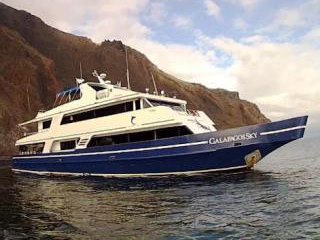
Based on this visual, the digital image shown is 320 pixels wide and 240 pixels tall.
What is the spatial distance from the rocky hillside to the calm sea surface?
42.3 metres

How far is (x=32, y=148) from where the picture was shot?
30125 millimetres

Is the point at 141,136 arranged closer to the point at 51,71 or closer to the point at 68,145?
the point at 68,145

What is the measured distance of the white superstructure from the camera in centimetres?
2155

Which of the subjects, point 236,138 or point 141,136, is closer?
point 236,138

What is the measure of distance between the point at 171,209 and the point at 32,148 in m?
20.1

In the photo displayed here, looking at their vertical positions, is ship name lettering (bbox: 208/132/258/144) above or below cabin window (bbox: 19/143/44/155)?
below

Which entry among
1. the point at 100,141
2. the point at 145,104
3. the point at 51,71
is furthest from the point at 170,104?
the point at 51,71

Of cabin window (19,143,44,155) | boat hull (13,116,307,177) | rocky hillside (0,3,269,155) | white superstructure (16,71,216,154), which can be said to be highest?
rocky hillside (0,3,269,155)

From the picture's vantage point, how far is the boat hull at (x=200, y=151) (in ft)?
64.5

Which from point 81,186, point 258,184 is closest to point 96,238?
point 258,184

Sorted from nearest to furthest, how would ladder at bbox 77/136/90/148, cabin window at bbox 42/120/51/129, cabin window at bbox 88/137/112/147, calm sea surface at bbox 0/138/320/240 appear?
calm sea surface at bbox 0/138/320/240
cabin window at bbox 88/137/112/147
ladder at bbox 77/136/90/148
cabin window at bbox 42/120/51/129

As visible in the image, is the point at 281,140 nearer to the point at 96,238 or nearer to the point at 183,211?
the point at 183,211

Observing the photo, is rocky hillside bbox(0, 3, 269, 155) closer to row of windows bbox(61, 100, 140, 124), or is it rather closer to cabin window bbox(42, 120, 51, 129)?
cabin window bbox(42, 120, 51, 129)

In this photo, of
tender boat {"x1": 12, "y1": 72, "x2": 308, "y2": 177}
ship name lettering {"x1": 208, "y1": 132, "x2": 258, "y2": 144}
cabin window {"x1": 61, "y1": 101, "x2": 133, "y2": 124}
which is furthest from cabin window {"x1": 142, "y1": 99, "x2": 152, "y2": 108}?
ship name lettering {"x1": 208, "y1": 132, "x2": 258, "y2": 144}
